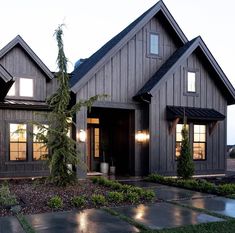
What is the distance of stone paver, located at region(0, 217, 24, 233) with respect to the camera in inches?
242

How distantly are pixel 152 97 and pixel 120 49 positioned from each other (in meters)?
2.61

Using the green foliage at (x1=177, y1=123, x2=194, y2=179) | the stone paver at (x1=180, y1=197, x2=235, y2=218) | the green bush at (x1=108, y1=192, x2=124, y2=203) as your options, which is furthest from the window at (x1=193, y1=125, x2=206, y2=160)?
the green bush at (x1=108, y1=192, x2=124, y2=203)

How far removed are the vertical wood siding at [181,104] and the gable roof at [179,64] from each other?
34 centimetres

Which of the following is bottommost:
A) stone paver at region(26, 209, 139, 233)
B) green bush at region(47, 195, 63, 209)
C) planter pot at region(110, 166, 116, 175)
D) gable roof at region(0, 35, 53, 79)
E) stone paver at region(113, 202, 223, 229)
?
planter pot at region(110, 166, 116, 175)

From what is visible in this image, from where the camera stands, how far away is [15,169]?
14609mm

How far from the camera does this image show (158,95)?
15141mm

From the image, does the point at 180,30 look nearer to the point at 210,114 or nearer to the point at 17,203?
the point at 210,114

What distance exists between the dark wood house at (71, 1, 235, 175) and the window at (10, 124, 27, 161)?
104 inches

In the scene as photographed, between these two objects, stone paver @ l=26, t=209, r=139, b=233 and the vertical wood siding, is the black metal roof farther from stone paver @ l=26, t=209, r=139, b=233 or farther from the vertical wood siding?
stone paver @ l=26, t=209, r=139, b=233

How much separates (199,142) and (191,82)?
9.55 ft

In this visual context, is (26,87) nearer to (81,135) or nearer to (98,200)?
(81,135)

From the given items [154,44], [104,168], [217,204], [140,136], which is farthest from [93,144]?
[217,204]

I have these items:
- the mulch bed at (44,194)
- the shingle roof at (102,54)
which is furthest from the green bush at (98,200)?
the shingle roof at (102,54)

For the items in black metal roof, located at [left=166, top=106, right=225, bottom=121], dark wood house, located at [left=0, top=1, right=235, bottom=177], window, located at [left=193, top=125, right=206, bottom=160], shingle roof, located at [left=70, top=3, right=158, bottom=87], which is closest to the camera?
dark wood house, located at [left=0, top=1, right=235, bottom=177]
